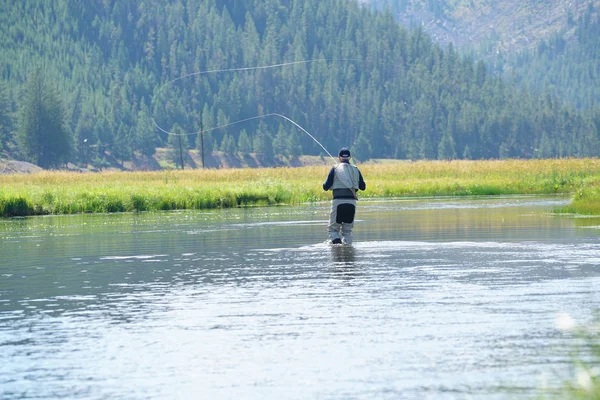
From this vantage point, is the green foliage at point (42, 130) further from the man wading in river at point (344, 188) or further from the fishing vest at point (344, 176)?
the fishing vest at point (344, 176)

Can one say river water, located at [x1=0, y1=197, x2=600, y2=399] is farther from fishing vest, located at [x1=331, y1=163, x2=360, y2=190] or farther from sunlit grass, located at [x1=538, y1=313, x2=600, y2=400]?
fishing vest, located at [x1=331, y1=163, x2=360, y2=190]

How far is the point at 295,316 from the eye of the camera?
1273 cm

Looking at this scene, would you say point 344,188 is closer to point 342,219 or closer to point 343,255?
point 342,219

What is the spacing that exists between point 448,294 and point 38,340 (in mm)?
5264

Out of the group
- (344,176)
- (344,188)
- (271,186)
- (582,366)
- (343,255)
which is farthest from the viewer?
(271,186)

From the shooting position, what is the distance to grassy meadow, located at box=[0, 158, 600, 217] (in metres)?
44.9

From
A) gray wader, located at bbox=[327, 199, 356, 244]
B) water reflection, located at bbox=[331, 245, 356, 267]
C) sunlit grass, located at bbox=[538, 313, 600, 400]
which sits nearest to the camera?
sunlit grass, located at bbox=[538, 313, 600, 400]

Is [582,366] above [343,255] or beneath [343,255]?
above

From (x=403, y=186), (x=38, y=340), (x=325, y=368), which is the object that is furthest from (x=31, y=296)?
(x=403, y=186)

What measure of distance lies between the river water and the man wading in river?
2.00 feet

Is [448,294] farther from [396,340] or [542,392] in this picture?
[542,392]

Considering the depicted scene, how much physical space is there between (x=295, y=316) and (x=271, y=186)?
131 ft

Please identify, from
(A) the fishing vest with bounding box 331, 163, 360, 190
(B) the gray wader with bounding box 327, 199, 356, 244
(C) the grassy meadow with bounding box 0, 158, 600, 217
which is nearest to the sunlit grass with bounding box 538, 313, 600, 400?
(A) the fishing vest with bounding box 331, 163, 360, 190

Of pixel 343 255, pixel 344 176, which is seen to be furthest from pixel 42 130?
pixel 343 255
